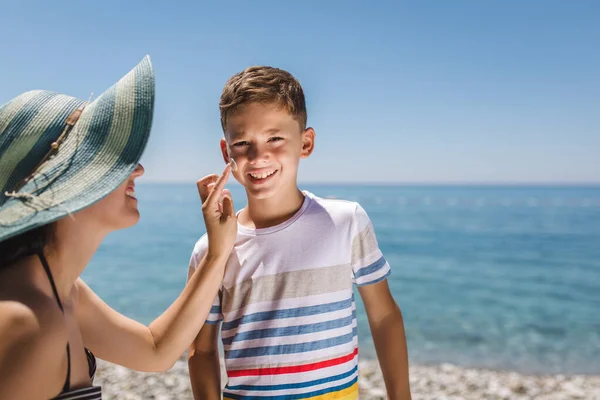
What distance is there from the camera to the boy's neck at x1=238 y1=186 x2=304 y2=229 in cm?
278

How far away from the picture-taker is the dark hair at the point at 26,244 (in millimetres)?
1855

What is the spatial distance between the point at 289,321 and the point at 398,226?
40.3 metres

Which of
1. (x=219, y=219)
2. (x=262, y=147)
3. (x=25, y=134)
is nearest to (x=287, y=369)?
(x=219, y=219)

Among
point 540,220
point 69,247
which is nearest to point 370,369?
point 69,247

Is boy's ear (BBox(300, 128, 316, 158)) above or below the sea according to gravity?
above

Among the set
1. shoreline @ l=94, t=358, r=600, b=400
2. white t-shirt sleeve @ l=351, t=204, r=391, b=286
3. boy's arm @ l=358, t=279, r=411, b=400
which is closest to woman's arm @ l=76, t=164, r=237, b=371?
white t-shirt sleeve @ l=351, t=204, r=391, b=286

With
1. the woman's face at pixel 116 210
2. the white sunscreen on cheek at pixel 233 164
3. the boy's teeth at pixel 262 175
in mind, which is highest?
the white sunscreen on cheek at pixel 233 164

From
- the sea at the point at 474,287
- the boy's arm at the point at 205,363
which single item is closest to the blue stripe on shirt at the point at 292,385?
the boy's arm at the point at 205,363

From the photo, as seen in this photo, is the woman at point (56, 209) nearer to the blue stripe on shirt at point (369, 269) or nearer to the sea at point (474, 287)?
the blue stripe on shirt at point (369, 269)

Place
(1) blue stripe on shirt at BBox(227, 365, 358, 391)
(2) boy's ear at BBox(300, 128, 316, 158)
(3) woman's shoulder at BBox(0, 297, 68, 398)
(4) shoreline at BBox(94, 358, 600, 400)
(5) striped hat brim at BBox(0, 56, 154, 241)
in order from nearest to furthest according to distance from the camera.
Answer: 1. (3) woman's shoulder at BBox(0, 297, 68, 398)
2. (5) striped hat brim at BBox(0, 56, 154, 241)
3. (1) blue stripe on shirt at BBox(227, 365, 358, 391)
4. (2) boy's ear at BBox(300, 128, 316, 158)
5. (4) shoreline at BBox(94, 358, 600, 400)

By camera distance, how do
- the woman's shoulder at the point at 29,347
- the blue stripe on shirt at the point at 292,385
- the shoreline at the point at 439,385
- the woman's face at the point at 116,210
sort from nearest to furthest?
the woman's shoulder at the point at 29,347, the woman's face at the point at 116,210, the blue stripe on shirt at the point at 292,385, the shoreline at the point at 439,385

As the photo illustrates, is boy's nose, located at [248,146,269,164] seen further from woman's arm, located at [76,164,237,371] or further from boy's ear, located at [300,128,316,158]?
boy's ear, located at [300,128,316,158]

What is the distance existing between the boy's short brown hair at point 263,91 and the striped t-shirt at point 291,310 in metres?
0.56

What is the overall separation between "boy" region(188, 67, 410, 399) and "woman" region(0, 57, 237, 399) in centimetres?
63
